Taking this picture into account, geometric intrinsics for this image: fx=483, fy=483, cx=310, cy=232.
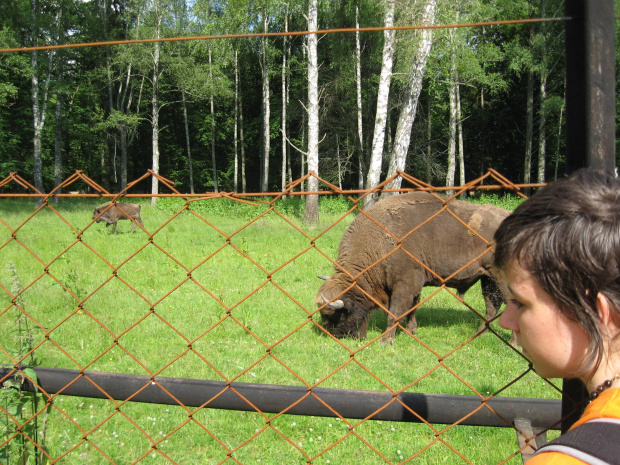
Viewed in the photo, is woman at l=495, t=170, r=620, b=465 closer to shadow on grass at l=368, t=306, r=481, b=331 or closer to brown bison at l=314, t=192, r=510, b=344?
brown bison at l=314, t=192, r=510, b=344

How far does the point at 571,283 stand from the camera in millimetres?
906

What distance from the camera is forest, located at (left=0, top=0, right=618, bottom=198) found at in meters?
18.3

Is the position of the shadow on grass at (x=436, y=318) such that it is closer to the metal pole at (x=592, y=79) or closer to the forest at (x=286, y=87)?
the metal pole at (x=592, y=79)

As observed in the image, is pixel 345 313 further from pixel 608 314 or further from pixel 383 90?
pixel 383 90

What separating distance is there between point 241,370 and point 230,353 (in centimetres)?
60

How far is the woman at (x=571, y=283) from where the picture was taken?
865 millimetres

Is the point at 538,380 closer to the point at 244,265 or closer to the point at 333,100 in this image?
the point at 244,265

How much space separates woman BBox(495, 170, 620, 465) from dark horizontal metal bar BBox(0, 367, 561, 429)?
1.88 ft

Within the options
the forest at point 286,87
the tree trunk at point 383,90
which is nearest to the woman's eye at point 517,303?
the tree trunk at point 383,90

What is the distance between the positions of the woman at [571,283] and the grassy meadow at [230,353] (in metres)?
0.55

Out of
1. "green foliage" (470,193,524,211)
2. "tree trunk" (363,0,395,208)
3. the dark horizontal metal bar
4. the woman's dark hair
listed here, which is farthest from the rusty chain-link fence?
"green foliage" (470,193,524,211)

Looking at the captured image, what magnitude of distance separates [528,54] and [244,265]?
69.2ft

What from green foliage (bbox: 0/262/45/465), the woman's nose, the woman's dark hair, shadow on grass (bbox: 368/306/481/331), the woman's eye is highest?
the woman's dark hair

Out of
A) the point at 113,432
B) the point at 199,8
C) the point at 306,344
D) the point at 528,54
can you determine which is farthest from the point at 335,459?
the point at 199,8
